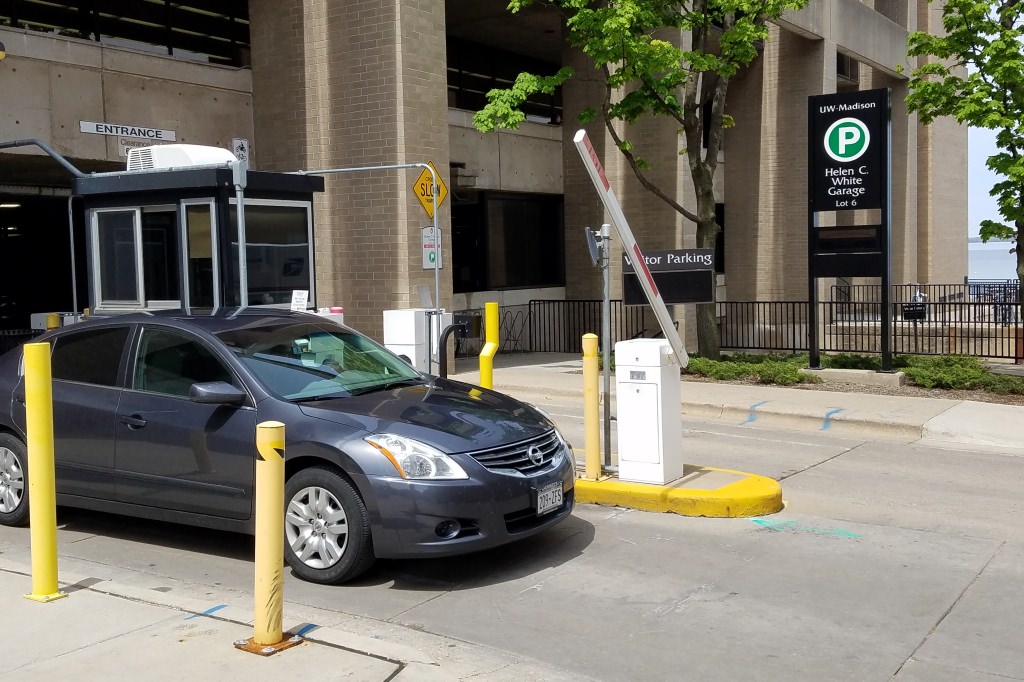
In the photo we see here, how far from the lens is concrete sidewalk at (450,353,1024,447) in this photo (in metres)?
12.0

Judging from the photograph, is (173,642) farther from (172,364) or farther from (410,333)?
(410,333)

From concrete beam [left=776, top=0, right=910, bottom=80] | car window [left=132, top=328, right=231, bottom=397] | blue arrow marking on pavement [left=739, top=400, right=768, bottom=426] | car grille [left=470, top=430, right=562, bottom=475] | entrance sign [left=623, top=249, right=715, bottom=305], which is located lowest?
blue arrow marking on pavement [left=739, top=400, right=768, bottom=426]

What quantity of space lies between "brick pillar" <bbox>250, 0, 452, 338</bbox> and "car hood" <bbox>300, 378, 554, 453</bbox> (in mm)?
9832

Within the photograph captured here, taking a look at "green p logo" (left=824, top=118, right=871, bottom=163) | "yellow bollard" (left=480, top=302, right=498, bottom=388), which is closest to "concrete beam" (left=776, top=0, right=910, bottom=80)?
"green p logo" (left=824, top=118, right=871, bottom=163)

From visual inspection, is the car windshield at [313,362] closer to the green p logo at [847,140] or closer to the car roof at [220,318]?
the car roof at [220,318]

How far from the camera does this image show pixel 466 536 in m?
6.15

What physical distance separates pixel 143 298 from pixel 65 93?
463 cm

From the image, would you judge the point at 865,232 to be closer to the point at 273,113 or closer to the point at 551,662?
the point at 273,113

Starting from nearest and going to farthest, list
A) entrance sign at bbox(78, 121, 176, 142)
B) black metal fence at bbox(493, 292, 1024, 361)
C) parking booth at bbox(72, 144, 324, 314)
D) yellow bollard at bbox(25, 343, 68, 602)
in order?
yellow bollard at bbox(25, 343, 68, 602), parking booth at bbox(72, 144, 324, 314), entrance sign at bbox(78, 121, 176, 142), black metal fence at bbox(493, 292, 1024, 361)

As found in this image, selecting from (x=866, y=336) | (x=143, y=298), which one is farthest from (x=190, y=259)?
(x=866, y=336)

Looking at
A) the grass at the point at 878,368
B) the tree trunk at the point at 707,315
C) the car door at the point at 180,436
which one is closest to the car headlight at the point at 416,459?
the car door at the point at 180,436

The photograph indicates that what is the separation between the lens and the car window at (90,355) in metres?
Answer: 7.41

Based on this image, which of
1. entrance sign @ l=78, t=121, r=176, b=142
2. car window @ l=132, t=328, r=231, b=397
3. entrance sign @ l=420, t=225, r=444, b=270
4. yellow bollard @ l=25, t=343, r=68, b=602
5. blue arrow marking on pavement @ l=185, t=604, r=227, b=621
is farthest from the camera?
entrance sign @ l=420, t=225, r=444, b=270

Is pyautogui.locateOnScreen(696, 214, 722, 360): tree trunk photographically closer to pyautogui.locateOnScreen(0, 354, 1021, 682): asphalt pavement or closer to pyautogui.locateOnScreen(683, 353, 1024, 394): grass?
pyautogui.locateOnScreen(683, 353, 1024, 394): grass
